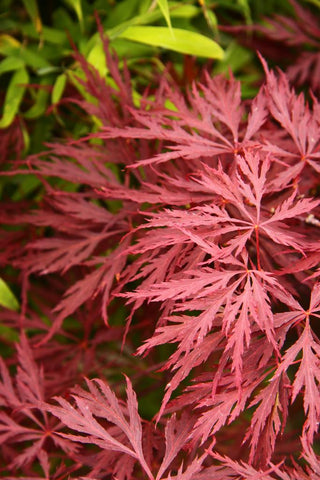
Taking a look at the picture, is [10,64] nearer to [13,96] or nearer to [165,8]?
[13,96]

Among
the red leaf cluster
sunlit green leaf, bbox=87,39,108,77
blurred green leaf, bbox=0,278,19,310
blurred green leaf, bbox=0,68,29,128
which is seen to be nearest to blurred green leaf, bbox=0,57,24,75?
blurred green leaf, bbox=0,68,29,128

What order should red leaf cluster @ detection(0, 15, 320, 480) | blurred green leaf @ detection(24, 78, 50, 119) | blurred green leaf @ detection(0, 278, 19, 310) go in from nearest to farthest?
red leaf cluster @ detection(0, 15, 320, 480) → blurred green leaf @ detection(0, 278, 19, 310) → blurred green leaf @ detection(24, 78, 50, 119)

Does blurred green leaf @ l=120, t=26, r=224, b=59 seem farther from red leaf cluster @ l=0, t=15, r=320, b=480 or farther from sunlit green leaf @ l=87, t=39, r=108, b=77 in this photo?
red leaf cluster @ l=0, t=15, r=320, b=480

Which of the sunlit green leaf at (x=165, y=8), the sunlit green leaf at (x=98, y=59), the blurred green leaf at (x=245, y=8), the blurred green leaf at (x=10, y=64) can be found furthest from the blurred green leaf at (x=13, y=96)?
the blurred green leaf at (x=245, y=8)

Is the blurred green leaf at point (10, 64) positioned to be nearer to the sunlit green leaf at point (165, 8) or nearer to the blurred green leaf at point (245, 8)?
the sunlit green leaf at point (165, 8)

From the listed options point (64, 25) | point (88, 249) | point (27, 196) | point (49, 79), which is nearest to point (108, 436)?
point (88, 249)

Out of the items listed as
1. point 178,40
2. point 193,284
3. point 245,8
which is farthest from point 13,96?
point 193,284

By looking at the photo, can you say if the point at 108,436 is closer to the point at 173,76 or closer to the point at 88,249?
the point at 88,249
